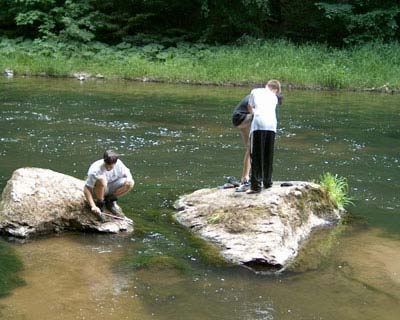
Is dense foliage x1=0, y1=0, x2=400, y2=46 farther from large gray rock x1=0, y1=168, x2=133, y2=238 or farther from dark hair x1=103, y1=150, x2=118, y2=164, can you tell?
dark hair x1=103, y1=150, x2=118, y2=164

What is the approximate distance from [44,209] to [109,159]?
1.06 meters

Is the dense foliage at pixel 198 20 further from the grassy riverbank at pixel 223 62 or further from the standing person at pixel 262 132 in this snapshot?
the standing person at pixel 262 132

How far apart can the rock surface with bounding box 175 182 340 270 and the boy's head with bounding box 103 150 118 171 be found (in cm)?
128

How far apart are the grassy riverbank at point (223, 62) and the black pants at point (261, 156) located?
16.0 meters

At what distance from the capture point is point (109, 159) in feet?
27.0

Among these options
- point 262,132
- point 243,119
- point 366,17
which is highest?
point 366,17

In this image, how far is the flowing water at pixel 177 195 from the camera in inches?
249

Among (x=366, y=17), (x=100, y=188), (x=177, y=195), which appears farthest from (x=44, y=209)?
(x=366, y=17)

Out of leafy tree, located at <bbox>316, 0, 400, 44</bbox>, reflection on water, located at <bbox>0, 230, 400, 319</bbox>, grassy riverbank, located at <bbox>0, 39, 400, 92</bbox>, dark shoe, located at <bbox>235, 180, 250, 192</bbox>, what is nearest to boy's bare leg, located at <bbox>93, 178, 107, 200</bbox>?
reflection on water, located at <bbox>0, 230, 400, 319</bbox>

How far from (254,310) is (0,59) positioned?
23.8m

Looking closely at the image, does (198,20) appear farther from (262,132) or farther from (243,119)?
(262,132)

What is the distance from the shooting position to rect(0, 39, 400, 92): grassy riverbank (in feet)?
81.3

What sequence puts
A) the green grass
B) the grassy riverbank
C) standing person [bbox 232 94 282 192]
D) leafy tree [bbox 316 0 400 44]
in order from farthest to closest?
1. leafy tree [bbox 316 0 400 44]
2. the grassy riverbank
3. the green grass
4. standing person [bbox 232 94 282 192]

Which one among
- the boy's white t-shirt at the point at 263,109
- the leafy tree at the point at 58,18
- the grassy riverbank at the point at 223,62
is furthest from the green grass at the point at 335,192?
the leafy tree at the point at 58,18
